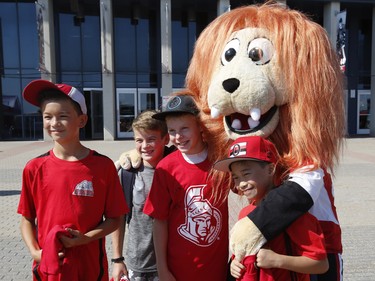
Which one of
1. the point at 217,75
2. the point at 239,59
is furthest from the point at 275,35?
the point at 217,75

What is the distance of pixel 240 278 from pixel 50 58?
18060mm

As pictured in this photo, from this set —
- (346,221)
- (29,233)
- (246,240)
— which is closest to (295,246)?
(246,240)

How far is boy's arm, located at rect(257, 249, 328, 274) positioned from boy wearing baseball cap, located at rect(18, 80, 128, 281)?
883mm

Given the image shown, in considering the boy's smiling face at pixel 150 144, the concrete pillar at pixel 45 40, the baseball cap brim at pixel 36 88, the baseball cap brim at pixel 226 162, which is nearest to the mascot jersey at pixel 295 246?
the baseball cap brim at pixel 226 162

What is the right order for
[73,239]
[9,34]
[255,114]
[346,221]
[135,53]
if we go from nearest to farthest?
[255,114], [73,239], [346,221], [9,34], [135,53]

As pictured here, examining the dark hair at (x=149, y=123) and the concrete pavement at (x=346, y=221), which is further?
the concrete pavement at (x=346, y=221)

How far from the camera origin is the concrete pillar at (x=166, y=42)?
1798 centimetres

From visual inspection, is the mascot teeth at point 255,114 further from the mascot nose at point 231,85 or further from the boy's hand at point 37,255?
the boy's hand at point 37,255

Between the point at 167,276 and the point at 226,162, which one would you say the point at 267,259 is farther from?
the point at 167,276

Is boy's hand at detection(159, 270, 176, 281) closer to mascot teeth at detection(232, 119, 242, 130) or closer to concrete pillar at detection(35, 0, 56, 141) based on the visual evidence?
mascot teeth at detection(232, 119, 242, 130)

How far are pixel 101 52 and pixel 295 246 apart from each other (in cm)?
1848

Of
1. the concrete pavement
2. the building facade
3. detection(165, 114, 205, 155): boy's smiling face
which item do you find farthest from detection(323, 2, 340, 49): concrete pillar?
detection(165, 114, 205, 155): boy's smiling face

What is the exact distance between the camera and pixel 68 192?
196cm

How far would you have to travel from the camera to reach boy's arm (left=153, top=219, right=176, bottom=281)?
2018 millimetres
